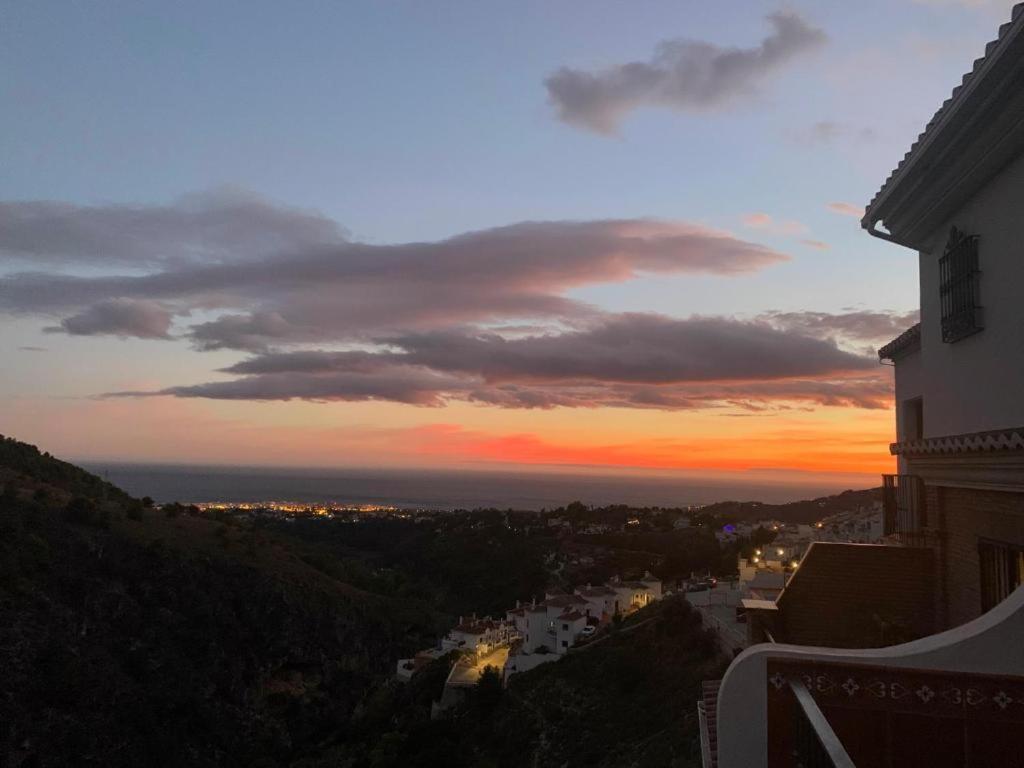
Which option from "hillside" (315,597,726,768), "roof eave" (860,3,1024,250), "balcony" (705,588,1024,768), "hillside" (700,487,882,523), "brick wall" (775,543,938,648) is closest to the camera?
"balcony" (705,588,1024,768)

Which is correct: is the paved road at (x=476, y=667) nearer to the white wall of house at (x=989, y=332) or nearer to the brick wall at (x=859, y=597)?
the brick wall at (x=859, y=597)

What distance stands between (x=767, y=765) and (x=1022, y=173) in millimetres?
4031

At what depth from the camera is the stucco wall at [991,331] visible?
200 inches

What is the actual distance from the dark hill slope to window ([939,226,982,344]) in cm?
2754

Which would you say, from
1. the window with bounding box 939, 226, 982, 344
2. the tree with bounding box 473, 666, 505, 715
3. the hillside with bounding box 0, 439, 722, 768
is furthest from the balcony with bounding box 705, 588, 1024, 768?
the tree with bounding box 473, 666, 505, 715

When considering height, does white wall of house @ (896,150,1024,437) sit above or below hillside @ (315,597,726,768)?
above

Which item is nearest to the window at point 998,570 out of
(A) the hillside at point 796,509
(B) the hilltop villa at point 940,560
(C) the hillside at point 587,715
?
(B) the hilltop villa at point 940,560

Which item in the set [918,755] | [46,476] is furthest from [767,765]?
[46,476]

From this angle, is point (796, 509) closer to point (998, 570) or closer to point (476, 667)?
point (476, 667)

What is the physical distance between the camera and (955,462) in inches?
233

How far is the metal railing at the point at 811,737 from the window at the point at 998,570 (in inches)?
83.4

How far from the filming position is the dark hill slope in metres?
26.0

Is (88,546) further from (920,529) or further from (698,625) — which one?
(920,529)

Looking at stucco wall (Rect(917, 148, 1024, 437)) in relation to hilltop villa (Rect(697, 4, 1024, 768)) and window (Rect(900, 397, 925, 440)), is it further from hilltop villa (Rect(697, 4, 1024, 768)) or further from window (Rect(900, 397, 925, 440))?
window (Rect(900, 397, 925, 440))
